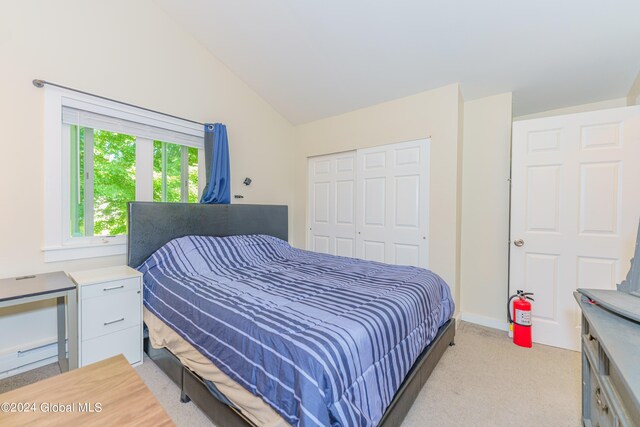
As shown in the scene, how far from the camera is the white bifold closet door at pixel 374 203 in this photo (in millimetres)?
3145

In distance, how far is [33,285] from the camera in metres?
1.85

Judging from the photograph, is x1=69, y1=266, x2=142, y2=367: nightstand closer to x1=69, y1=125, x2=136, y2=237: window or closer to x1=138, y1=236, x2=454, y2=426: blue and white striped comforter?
x1=138, y1=236, x2=454, y2=426: blue and white striped comforter

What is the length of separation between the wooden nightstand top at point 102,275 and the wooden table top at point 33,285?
0.06 meters

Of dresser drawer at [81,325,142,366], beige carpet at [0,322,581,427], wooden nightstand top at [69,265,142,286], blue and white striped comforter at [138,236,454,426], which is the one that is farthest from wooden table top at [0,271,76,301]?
beige carpet at [0,322,581,427]

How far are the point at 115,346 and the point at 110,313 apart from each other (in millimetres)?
246

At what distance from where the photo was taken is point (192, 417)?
1.63 metres

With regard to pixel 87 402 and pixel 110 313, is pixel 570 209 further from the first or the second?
pixel 110 313

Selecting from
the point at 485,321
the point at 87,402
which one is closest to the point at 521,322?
the point at 485,321

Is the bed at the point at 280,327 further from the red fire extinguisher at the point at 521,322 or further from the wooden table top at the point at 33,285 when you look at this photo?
the red fire extinguisher at the point at 521,322

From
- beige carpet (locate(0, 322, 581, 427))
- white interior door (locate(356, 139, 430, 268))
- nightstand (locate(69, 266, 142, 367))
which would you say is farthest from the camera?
white interior door (locate(356, 139, 430, 268))

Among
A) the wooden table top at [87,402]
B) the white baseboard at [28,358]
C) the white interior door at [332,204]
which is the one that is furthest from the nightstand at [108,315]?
the white interior door at [332,204]

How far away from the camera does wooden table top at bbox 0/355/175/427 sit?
75 cm

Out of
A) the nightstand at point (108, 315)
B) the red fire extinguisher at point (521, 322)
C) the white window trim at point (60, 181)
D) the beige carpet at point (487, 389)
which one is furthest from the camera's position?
the red fire extinguisher at point (521, 322)

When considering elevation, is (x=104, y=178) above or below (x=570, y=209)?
above
